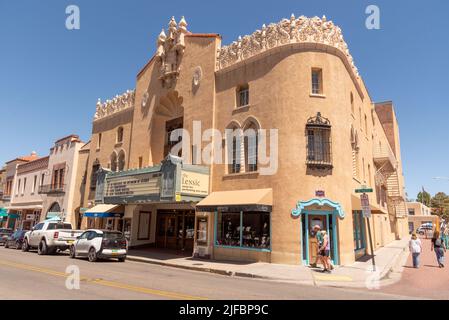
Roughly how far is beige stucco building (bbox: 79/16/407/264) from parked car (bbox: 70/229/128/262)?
10.8ft

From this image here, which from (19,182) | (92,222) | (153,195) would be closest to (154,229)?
(153,195)

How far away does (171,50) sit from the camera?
24.8 metres

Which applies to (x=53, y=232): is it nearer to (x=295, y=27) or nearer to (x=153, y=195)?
(x=153, y=195)

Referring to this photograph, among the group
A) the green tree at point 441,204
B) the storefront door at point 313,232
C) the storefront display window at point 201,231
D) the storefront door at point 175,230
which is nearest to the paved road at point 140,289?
the storefront door at point 313,232

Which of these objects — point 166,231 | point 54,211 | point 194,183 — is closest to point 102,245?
point 194,183

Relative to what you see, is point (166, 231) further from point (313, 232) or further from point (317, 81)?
point (317, 81)

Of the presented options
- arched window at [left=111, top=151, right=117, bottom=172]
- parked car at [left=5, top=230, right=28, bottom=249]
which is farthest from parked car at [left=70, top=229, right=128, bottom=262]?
arched window at [left=111, top=151, right=117, bottom=172]

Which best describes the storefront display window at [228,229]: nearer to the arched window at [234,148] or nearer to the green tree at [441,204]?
the arched window at [234,148]

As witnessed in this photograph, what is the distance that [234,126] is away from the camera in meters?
19.5

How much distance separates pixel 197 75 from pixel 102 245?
12915 millimetres

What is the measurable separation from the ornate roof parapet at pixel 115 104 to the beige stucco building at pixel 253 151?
191 inches

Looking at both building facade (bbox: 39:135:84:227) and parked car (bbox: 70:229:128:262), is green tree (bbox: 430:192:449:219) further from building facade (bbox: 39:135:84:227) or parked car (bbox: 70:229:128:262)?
parked car (bbox: 70:229:128:262)

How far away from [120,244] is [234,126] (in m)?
9.48
